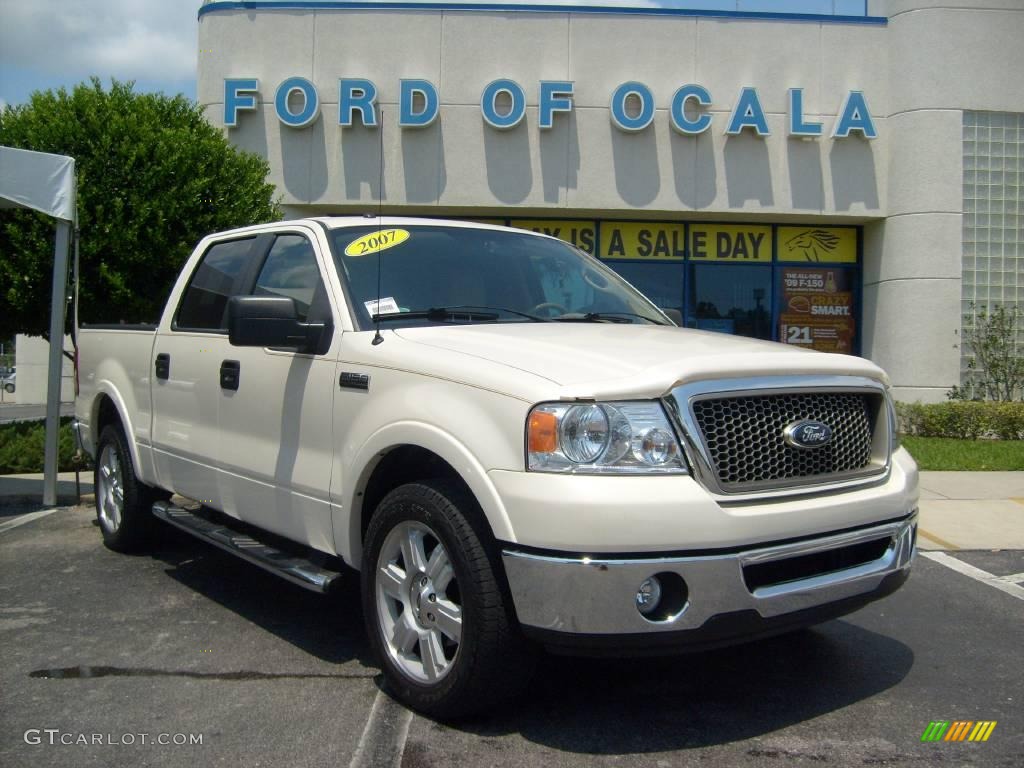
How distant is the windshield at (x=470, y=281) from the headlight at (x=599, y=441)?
1.17 m

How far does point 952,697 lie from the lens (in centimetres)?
374

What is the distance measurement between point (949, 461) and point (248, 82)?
11841mm

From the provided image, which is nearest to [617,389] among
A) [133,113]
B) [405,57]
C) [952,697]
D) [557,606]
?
[557,606]

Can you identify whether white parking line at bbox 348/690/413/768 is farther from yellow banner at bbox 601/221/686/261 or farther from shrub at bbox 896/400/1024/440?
yellow banner at bbox 601/221/686/261

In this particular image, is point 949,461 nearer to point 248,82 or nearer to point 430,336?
point 430,336

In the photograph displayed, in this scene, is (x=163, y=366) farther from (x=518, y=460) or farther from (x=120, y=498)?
(x=518, y=460)

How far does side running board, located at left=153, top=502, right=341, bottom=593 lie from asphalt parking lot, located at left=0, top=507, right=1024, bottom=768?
41 centimetres

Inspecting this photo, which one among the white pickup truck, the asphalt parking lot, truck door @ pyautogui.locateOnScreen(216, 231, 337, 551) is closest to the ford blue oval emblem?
the white pickup truck

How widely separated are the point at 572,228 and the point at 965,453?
24.7 ft

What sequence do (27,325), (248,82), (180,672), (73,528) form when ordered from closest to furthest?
(180,672)
(73,528)
(27,325)
(248,82)

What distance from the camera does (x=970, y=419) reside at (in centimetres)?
1373

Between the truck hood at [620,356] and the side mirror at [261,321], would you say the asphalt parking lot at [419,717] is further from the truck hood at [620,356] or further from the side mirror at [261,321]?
the side mirror at [261,321]
